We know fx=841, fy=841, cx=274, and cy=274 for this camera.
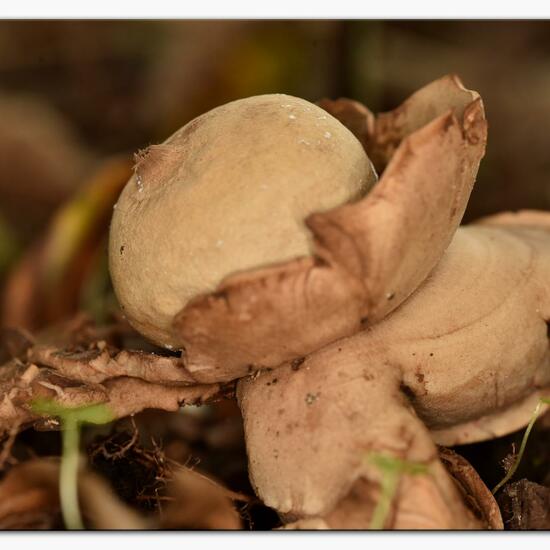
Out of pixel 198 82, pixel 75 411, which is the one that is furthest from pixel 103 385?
pixel 198 82

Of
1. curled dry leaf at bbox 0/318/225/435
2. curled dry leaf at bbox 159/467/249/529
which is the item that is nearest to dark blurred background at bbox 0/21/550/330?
curled dry leaf at bbox 0/318/225/435

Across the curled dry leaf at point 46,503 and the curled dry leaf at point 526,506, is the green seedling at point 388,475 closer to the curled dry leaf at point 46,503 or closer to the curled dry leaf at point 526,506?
the curled dry leaf at point 526,506

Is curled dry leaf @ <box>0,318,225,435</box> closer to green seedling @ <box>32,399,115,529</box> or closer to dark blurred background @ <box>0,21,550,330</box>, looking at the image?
green seedling @ <box>32,399,115,529</box>

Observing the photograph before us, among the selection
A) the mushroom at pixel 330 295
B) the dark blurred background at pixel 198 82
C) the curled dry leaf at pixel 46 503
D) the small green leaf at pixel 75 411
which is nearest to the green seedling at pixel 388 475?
the mushroom at pixel 330 295

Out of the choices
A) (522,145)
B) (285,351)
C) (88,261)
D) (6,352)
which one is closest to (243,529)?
(285,351)

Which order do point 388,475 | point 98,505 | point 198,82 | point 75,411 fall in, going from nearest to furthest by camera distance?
point 388,475, point 98,505, point 75,411, point 198,82

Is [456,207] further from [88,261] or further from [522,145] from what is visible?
[522,145]

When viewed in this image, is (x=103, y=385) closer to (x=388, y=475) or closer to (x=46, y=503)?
(x=46, y=503)
